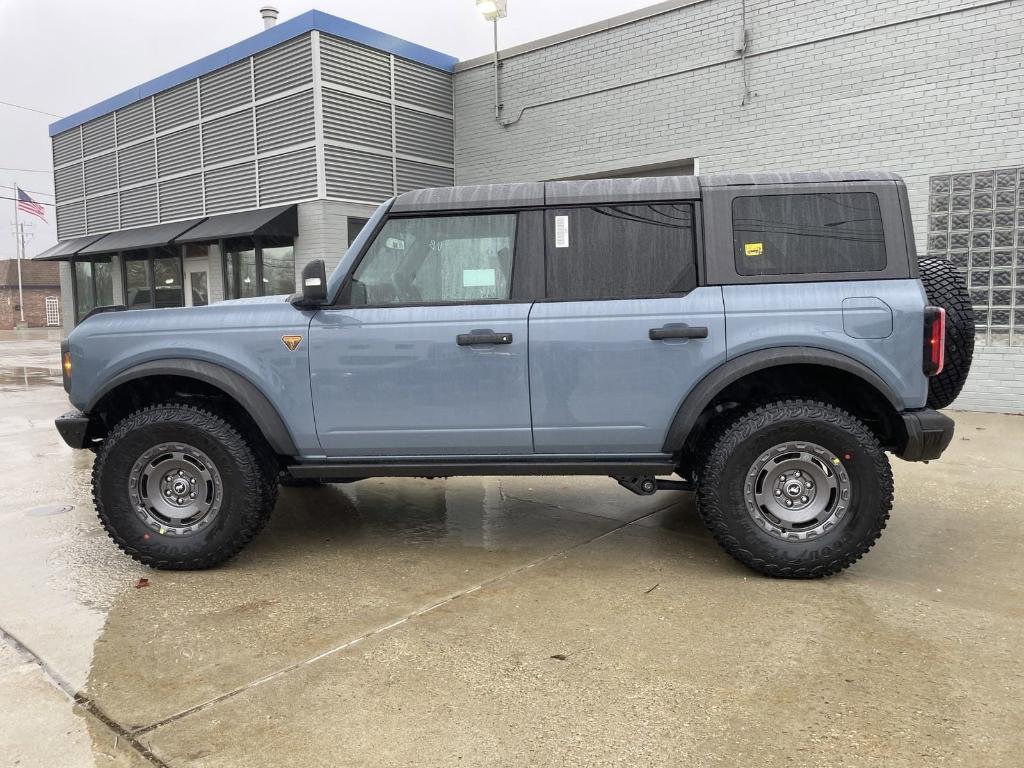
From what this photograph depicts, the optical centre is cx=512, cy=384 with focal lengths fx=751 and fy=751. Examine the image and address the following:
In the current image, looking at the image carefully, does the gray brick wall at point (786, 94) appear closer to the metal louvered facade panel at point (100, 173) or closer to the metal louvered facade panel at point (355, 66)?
the metal louvered facade panel at point (355, 66)

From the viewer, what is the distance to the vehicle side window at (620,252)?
12.2 ft

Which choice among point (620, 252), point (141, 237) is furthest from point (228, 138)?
point (620, 252)

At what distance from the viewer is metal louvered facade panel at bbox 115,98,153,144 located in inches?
640

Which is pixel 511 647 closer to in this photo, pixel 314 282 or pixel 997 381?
pixel 314 282

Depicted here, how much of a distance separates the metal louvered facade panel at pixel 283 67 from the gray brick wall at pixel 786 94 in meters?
3.08

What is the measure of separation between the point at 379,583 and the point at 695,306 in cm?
205

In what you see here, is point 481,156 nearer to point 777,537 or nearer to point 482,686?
point 777,537

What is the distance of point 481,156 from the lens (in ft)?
44.5

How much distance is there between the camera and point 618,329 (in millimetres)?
3656

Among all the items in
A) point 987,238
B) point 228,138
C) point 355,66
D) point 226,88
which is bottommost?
point 987,238

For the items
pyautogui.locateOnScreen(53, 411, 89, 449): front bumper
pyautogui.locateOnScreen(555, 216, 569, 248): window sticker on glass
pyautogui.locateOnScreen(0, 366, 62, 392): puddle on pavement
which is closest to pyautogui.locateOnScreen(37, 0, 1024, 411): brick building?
pyautogui.locateOnScreen(0, 366, 62, 392): puddle on pavement

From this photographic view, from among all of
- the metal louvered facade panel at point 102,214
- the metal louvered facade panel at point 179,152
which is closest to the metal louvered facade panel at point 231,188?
the metal louvered facade panel at point 179,152

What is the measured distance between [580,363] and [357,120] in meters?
10.8

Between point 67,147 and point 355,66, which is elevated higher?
point 67,147
